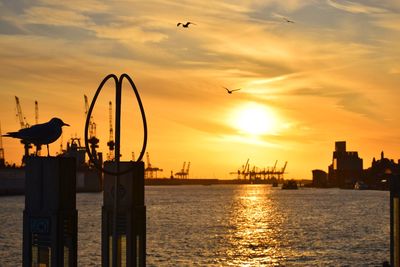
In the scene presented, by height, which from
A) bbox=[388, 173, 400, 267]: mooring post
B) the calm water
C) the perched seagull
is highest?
the perched seagull

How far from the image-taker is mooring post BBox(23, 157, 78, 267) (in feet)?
76.8

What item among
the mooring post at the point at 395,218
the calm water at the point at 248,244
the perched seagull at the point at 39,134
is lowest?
the calm water at the point at 248,244

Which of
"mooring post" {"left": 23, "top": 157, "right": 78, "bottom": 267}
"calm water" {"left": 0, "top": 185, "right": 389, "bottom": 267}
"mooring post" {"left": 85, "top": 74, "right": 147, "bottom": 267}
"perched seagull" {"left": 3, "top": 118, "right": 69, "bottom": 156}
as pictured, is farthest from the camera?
"calm water" {"left": 0, "top": 185, "right": 389, "bottom": 267}

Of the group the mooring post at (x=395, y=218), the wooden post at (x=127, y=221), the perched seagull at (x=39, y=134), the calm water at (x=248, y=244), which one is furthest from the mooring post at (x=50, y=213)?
the calm water at (x=248, y=244)

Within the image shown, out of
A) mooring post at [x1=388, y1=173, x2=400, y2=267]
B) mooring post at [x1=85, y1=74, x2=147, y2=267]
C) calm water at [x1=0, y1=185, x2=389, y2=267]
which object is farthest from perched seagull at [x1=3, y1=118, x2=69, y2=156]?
calm water at [x1=0, y1=185, x2=389, y2=267]

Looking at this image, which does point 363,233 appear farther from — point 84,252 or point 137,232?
point 137,232

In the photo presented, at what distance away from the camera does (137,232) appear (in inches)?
1005

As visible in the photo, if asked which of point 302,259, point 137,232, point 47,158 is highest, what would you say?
point 47,158

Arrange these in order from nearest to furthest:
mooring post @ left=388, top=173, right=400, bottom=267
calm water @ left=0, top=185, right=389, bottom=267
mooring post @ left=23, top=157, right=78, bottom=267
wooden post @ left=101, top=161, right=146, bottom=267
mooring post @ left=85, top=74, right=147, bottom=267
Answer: mooring post @ left=23, top=157, right=78, bottom=267 < mooring post @ left=85, top=74, right=147, bottom=267 < wooden post @ left=101, top=161, right=146, bottom=267 < mooring post @ left=388, top=173, right=400, bottom=267 < calm water @ left=0, top=185, right=389, bottom=267

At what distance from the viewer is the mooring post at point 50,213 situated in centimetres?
2341

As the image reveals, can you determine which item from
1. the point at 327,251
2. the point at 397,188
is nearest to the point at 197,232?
the point at 327,251

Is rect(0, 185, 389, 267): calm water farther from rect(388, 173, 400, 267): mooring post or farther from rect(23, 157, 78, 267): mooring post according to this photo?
rect(23, 157, 78, 267): mooring post

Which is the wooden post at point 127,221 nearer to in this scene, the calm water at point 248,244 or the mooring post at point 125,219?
the mooring post at point 125,219

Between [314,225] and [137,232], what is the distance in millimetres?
114613
